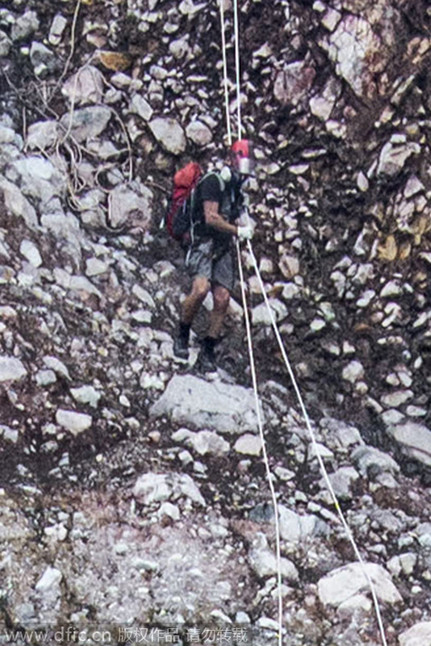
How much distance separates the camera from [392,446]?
779 cm

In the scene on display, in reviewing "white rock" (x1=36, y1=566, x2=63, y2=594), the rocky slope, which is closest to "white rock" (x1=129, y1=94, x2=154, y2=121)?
the rocky slope

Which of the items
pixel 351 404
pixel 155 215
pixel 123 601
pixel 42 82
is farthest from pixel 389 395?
pixel 42 82

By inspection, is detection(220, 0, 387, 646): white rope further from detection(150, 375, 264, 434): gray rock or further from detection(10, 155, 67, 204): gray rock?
detection(10, 155, 67, 204): gray rock

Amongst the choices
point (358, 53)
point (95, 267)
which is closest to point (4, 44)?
point (95, 267)

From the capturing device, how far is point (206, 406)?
285 inches

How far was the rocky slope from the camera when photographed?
19.6 ft

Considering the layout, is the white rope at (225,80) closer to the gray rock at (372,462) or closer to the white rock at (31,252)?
the white rock at (31,252)

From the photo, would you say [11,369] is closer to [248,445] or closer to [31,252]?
[31,252]

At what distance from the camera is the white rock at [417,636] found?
582 cm

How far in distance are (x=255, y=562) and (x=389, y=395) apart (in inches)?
95.2

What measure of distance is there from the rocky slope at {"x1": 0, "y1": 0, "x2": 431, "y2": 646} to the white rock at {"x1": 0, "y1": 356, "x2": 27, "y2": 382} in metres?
0.01

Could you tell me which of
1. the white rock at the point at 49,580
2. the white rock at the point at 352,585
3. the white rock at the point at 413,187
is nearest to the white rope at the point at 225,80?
the white rock at the point at 413,187

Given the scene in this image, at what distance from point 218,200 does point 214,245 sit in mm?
387

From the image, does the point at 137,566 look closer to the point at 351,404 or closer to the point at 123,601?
the point at 123,601
